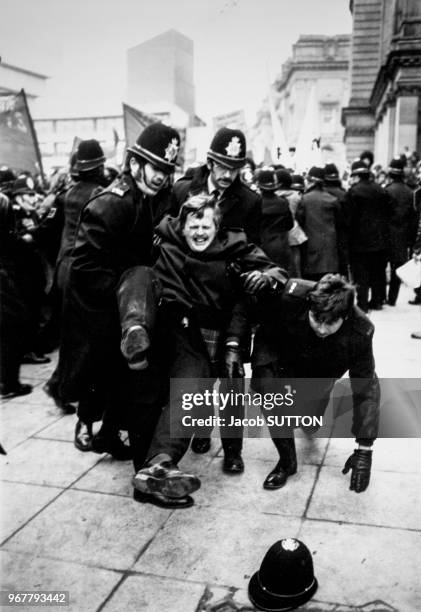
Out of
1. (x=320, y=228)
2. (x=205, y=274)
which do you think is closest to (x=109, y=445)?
(x=205, y=274)

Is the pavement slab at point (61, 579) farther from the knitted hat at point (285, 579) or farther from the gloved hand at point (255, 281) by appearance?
the gloved hand at point (255, 281)

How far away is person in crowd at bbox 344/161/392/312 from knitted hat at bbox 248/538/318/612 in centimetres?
607

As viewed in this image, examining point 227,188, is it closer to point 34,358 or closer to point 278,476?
point 278,476

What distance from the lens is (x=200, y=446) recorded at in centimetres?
440

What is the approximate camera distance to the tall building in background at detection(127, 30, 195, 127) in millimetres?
3969

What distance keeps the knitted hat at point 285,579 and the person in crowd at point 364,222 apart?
6070 millimetres

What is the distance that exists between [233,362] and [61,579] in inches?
54.2

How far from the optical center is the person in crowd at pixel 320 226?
305 inches

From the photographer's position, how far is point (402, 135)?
16.0 meters

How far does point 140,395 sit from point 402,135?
14212 mm

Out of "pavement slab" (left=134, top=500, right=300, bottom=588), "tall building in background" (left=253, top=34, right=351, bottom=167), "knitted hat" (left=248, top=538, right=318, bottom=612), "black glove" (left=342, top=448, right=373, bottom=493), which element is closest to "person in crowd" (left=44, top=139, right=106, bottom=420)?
"pavement slab" (left=134, top=500, right=300, bottom=588)

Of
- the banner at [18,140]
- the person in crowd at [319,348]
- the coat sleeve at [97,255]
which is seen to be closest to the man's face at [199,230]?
the coat sleeve at [97,255]

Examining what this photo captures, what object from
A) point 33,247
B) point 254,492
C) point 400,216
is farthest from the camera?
point 400,216

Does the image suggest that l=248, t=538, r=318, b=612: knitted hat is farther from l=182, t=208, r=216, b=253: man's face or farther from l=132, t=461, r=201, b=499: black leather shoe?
l=182, t=208, r=216, b=253: man's face
